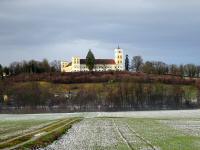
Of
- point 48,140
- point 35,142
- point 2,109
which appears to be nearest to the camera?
point 35,142

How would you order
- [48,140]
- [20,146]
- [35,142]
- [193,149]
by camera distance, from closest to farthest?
[193,149] < [20,146] < [35,142] < [48,140]

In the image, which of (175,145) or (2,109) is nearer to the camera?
(175,145)

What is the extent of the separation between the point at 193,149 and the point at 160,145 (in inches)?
143

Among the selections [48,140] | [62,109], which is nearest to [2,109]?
[62,109]

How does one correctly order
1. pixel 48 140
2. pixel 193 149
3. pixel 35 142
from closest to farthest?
pixel 193 149 < pixel 35 142 < pixel 48 140

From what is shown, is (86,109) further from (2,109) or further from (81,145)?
(81,145)

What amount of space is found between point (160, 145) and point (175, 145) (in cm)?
104

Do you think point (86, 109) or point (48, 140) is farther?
point (86, 109)

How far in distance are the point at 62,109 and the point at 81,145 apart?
159 meters

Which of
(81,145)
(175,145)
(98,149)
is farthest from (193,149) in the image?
(81,145)

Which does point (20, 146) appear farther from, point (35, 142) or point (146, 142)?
point (146, 142)

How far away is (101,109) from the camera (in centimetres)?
19925

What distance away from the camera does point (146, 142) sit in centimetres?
3916

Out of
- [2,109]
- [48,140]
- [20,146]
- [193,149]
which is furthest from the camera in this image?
[2,109]
